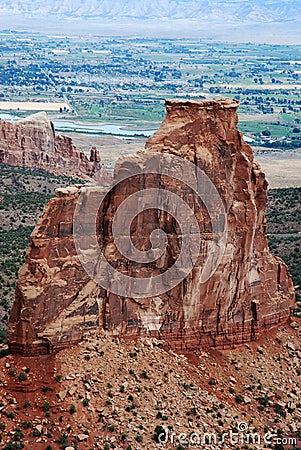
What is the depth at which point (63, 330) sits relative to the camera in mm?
→ 38781

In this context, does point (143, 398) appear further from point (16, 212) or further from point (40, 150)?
point (40, 150)

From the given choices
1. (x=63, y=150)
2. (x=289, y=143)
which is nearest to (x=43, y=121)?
(x=63, y=150)

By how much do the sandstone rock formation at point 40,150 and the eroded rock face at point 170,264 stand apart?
200ft

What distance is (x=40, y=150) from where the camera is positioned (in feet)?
347


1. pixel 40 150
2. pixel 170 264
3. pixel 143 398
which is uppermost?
pixel 170 264

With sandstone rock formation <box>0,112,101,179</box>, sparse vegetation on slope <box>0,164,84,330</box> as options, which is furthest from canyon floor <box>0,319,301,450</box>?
sandstone rock formation <box>0,112,101,179</box>

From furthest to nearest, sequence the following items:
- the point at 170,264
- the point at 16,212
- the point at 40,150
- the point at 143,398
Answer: the point at 40,150
the point at 16,212
the point at 170,264
the point at 143,398

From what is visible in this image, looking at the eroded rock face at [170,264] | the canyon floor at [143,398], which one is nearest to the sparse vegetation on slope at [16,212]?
the eroded rock face at [170,264]

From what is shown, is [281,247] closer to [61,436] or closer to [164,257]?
[164,257]

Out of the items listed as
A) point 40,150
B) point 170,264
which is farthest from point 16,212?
point 170,264

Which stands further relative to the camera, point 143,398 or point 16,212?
point 16,212

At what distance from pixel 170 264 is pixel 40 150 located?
6634 centimetres

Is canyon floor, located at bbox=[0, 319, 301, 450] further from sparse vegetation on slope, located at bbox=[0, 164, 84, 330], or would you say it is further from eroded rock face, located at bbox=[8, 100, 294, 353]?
sparse vegetation on slope, located at bbox=[0, 164, 84, 330]

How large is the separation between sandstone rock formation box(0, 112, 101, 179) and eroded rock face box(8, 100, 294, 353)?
200 feet
